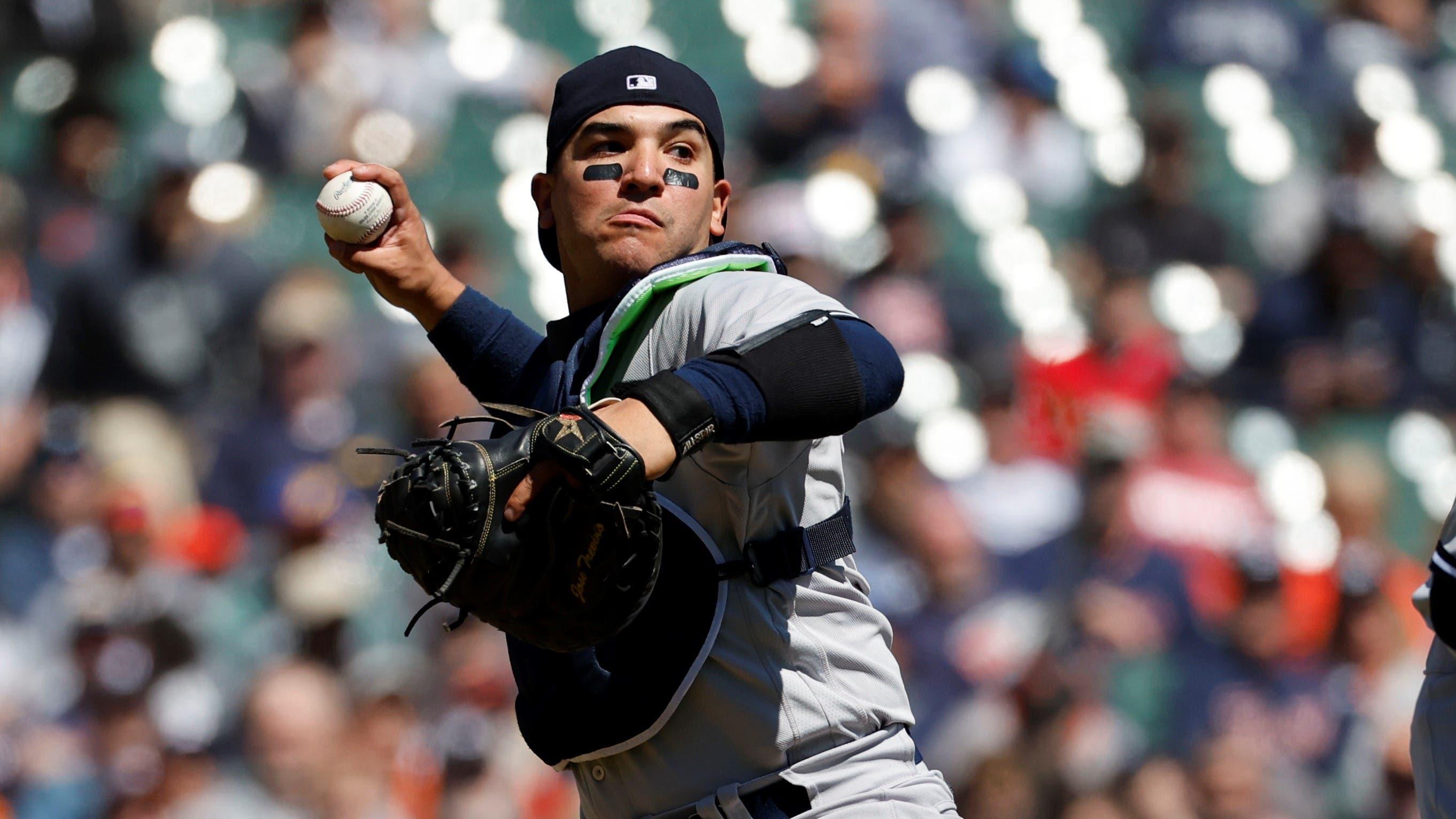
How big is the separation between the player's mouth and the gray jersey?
261 mm

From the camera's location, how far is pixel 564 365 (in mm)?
2111

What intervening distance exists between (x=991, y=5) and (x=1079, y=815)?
408 cm

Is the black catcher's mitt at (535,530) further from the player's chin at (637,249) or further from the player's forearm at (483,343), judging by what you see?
the player's forearm at (483,343)

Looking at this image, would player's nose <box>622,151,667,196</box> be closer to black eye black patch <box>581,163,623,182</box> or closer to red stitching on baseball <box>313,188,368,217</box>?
black eye black patch <box>581,163,623,182</box>

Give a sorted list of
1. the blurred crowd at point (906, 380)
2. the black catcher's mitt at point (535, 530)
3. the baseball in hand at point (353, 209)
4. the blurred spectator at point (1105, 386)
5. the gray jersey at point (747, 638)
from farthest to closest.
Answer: the blurred spectator at point (1105, 386) → the blurred crowd at point (906, 380) → the baseball in hand at point (353, 209) → the gray jersey at point (747, 638) → the black catcher's mitt at point (535, 530)

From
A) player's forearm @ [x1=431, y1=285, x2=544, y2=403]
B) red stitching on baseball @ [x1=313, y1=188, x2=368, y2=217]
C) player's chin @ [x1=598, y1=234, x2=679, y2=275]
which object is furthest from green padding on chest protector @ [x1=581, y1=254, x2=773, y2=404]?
red stitching on baseball @ [x1=313, y1=188, x2=368, y2=217]

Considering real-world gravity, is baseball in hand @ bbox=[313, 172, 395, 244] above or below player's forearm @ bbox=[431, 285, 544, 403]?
above

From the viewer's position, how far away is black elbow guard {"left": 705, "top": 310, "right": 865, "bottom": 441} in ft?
5.21

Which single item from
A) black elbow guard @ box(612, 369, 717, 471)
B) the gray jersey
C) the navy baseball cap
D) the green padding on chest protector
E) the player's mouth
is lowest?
the gray jersey

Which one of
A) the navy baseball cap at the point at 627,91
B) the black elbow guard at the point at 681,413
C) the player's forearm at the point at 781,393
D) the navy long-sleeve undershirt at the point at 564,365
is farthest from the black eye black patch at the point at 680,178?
the black elbow guard at the point at 681,413

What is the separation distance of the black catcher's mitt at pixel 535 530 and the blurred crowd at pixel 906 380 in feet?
11.1

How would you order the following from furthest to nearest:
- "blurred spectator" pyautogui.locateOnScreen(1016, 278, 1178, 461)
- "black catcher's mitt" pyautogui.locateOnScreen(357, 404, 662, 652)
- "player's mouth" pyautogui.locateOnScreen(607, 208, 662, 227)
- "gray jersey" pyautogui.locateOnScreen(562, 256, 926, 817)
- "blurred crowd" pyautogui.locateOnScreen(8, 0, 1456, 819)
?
"blurred spectator" pyautogui.locateOnScreen(1016, 278, 1178, 461)
"blurred crowd" pyautogui.locateOnScreen(8, 0, 1456, 819)
"player's mouth" pyautogui.locateOnScreen(607, 208, 662, 227)
"gray jersey" pyautogui.locateOnScreen(562, 256, 926, 817)
"black catcher's mitt" pyautogui.locateOnScreen(357, 404, 662, 652)

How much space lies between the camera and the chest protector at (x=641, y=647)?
1.85 m

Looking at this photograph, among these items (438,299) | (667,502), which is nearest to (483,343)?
(438,299)
